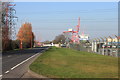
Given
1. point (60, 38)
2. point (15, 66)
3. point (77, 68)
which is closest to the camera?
point (77, 68)

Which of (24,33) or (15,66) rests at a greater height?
(24,33)

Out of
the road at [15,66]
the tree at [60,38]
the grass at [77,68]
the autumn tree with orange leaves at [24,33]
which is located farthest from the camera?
the tree at [60,38]

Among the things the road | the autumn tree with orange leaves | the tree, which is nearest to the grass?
the road

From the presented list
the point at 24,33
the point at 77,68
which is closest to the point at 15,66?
the point at 77,68

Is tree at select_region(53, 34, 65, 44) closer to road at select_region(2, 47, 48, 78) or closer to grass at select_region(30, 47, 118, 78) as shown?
road at select_region(2, 47, 48, 78)

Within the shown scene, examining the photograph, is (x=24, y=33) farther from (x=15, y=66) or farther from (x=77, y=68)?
(x=77, y=68)

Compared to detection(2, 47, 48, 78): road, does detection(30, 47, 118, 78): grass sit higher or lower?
higher

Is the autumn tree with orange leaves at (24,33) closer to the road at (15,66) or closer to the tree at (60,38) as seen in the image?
the tree at (60,38)

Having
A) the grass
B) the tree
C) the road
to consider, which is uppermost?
the tree

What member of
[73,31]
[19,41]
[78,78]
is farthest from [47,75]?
[73,31]

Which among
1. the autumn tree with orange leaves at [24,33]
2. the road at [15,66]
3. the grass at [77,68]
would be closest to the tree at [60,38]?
the autumn tree with orange leaves at [24,33]

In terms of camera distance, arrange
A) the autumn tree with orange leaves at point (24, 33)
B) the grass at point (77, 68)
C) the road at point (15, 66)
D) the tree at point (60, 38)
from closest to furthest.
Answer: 1. the grass at point (77, 68)
2. the road at point (15, 66)
3. the autumn tree with orange leaves at point (24, 33)
4. the tree at point (60, 38)

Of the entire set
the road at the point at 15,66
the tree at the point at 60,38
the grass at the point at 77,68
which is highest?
the tree at the point at 60,38

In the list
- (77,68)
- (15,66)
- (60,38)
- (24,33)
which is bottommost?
(15,66)
